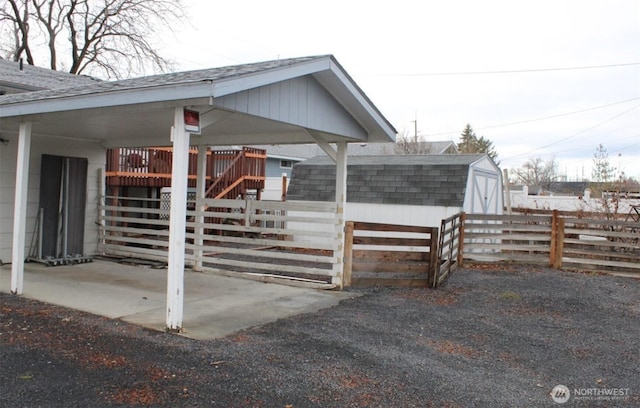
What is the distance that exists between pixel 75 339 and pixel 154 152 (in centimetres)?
936

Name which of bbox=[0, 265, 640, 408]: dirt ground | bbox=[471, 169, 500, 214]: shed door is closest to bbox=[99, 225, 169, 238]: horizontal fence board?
bbox=[0, 265, 640, 408]: dirt ground

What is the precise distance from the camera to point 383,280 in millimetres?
7691

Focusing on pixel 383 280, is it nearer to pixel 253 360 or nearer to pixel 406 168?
pixel 253 360

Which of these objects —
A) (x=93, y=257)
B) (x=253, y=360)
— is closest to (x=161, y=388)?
(x=253, y=360)

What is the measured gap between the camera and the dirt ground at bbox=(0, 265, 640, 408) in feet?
11.3

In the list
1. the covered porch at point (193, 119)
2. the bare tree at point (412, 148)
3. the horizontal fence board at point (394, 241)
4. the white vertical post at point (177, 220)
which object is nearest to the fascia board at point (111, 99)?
the covered porch at point (193, 119)

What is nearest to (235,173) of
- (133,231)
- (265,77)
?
(133,231)

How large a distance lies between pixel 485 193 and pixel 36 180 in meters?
10.4

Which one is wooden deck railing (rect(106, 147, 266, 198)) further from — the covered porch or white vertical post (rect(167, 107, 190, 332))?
white vertical post (rect(167, 107, 190, 332))

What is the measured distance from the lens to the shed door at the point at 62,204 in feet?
28.9

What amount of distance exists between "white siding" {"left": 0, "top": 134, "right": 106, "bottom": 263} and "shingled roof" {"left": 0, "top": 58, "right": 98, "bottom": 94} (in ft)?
2.79

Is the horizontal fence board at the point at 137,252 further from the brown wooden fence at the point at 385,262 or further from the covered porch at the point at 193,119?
the brown wooden fence at the point at 385,262

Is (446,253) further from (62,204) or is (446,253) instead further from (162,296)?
(62,204)

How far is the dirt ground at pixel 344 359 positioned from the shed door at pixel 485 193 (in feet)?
19.3
